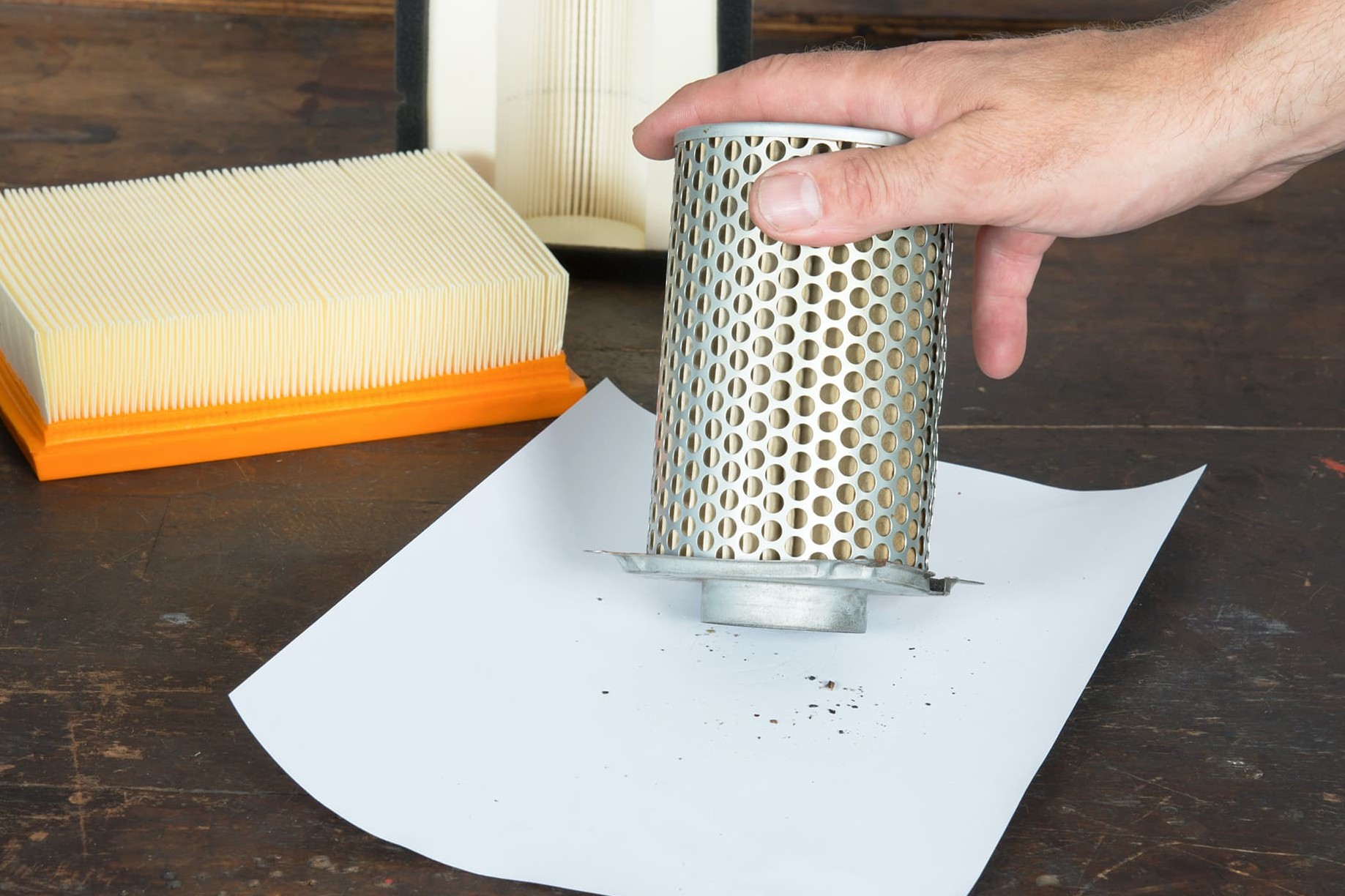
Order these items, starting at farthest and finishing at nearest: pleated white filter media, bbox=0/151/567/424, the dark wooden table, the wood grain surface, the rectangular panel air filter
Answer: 1. the wood grain surface
2. the rectangular panel air filter
3. pleated white filter media, bbox=0/151/567/424
4. the dark wooden table

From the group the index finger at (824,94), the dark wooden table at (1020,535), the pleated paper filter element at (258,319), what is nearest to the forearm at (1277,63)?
the index finger at (824,94)

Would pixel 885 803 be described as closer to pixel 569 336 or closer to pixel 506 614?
pixel 506 614

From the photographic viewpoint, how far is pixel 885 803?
1.78ft

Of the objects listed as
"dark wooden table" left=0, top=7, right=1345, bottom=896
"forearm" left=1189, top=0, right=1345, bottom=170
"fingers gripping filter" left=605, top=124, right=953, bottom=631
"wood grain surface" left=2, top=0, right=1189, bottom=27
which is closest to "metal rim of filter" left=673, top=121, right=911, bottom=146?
"fingers gripping filter" left=605, top=124, right=953, bottom=631

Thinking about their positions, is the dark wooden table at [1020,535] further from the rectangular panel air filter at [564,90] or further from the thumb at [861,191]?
the thumb at [861,191]

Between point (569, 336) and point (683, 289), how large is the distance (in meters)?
0.30

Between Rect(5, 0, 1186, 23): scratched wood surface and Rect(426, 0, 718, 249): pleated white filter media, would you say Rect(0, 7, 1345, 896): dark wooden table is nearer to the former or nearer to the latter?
Rect(426, 0, 718, 249): pleated white filter media

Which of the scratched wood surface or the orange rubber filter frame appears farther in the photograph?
the scratched wood surface

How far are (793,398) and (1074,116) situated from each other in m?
0.17

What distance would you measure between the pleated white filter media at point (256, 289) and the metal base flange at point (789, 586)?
241mm

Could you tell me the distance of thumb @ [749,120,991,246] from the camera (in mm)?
528

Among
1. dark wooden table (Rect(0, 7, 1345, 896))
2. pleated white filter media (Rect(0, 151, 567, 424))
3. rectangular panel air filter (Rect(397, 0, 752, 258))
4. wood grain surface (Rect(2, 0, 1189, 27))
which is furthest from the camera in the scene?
wood grain surface (Rect(2, 0, 1189, 27))

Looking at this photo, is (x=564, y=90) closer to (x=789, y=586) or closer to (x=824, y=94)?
(x=824, y=94)

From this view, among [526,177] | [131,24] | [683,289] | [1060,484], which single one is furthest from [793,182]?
[131,24]
